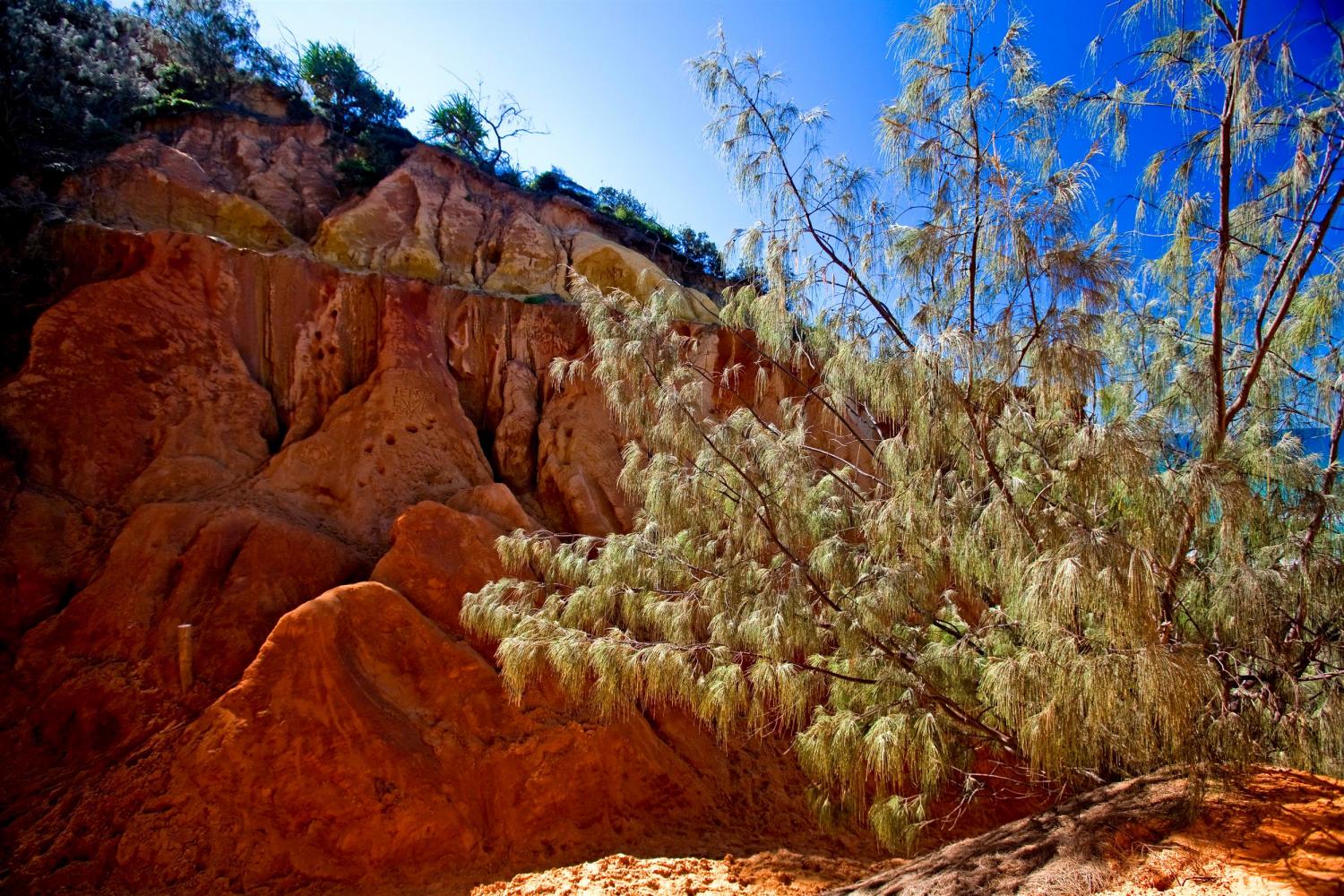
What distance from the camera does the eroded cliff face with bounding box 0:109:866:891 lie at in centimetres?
607

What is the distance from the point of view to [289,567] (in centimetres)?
765

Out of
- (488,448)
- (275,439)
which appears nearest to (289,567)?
(275,439)

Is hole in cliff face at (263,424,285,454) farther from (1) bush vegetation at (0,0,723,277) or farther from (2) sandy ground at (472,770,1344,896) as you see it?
(2) sandy ground at (472,770,1344,896)

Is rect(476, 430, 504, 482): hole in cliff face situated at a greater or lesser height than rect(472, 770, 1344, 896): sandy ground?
greater

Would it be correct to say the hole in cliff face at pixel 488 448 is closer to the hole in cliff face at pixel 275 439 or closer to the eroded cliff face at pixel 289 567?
the eroded cliff face at pixel 289 567

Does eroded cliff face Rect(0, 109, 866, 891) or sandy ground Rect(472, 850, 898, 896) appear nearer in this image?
sandy ground Rect(472, 850, 898, 896)

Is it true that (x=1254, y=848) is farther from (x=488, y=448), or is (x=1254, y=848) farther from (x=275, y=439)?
(x=275, y=439)

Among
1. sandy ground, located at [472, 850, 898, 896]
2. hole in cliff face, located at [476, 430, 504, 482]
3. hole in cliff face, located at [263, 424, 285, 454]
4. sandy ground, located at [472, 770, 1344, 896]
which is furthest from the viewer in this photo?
hole in cliff face, located at [476, 430, 504, 482]

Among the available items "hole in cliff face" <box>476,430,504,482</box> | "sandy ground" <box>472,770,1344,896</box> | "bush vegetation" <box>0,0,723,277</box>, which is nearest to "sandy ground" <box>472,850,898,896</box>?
"sandy ground" <box>472,770,1344,896</box>

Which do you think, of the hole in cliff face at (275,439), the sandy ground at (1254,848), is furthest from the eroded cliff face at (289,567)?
the sandy ground at (1254,848)

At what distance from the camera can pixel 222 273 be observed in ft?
31.9

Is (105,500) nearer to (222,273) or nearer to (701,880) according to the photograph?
(222,273)

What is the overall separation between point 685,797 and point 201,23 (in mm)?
17620

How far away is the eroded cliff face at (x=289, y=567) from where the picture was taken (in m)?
6.07
